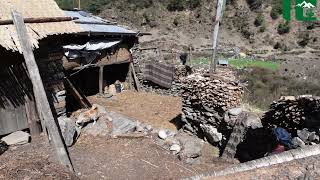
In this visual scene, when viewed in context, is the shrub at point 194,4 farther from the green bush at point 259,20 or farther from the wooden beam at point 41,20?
the wooden beam at point 41,20

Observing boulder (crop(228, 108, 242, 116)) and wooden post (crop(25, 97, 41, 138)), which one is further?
boulder (crop(228, 108, 242, 116))

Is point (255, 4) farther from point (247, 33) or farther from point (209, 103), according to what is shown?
point (209, 103)

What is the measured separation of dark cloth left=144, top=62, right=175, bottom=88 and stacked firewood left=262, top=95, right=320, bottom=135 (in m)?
9.35

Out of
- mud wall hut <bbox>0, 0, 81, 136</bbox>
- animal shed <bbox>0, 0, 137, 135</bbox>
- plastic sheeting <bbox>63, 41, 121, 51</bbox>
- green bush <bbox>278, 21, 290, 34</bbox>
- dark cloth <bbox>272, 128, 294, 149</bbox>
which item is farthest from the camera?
green bush <bbox>278, 21, 290, 34</bbox>

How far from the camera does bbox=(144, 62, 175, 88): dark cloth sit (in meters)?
18.7

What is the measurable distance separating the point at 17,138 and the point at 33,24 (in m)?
2.87

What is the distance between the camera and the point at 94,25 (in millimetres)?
17266

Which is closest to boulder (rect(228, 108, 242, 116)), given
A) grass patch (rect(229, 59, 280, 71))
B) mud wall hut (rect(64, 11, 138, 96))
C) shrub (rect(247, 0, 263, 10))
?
mud wall hut (rect(64, 11, 138, 96))

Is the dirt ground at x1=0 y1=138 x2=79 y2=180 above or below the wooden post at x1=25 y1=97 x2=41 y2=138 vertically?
below

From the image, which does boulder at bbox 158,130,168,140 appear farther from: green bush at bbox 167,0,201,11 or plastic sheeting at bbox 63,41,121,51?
green bush at bbox 167,0,201,11

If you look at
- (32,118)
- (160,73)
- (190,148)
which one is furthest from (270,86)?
(32,118)

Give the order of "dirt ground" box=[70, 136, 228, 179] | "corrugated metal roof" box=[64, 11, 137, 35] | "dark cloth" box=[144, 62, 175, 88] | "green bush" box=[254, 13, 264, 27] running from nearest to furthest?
1. "dirt ground" box=[70, 136, 228, 179]
2. "corrugated metal roof" box=[64, 11, 137, 35]
3. "dark cloth" box=[144, 62, 175, 88]
4. "green bush" box=[254, 13, 264, 27]

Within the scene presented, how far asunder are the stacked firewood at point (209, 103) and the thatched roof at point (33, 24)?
13.7 ft

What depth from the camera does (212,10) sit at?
4950cm
